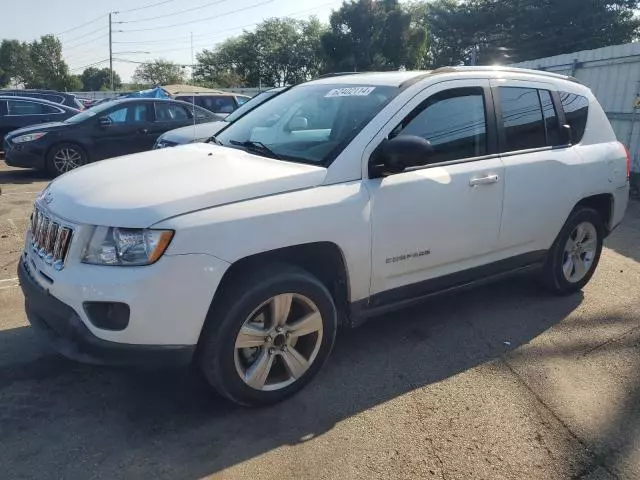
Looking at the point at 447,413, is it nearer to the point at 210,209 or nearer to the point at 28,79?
the point at 210,209

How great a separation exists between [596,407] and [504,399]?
0.52 m

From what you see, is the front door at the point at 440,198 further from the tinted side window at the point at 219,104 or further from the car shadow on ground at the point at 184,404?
the tinted side window at the point at 219,104

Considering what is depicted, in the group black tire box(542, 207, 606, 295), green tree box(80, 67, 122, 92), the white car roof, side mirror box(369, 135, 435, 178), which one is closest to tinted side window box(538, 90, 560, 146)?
black tire box(542, 207, 606, 295)

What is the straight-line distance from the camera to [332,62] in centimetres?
4247

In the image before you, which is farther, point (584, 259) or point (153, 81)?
point (153, 81)

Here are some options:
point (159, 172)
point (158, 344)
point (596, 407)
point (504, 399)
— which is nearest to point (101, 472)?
point (158, 344)

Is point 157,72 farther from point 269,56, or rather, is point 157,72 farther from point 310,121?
point 310,121

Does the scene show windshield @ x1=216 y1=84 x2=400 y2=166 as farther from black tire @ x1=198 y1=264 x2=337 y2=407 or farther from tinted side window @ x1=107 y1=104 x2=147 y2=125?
tinted side window @ x1=107 y1=104 x2=147 y2=125

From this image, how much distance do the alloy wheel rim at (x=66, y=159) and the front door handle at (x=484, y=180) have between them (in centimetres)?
892

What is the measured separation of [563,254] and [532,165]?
98 cm

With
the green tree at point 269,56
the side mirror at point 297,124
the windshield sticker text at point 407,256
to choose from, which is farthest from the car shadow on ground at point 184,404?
the green tree at point 269,56

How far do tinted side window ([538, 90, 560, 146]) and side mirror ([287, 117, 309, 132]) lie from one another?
193 cm

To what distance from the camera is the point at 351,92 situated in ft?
12.1

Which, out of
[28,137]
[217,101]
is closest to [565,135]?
[28,137]
